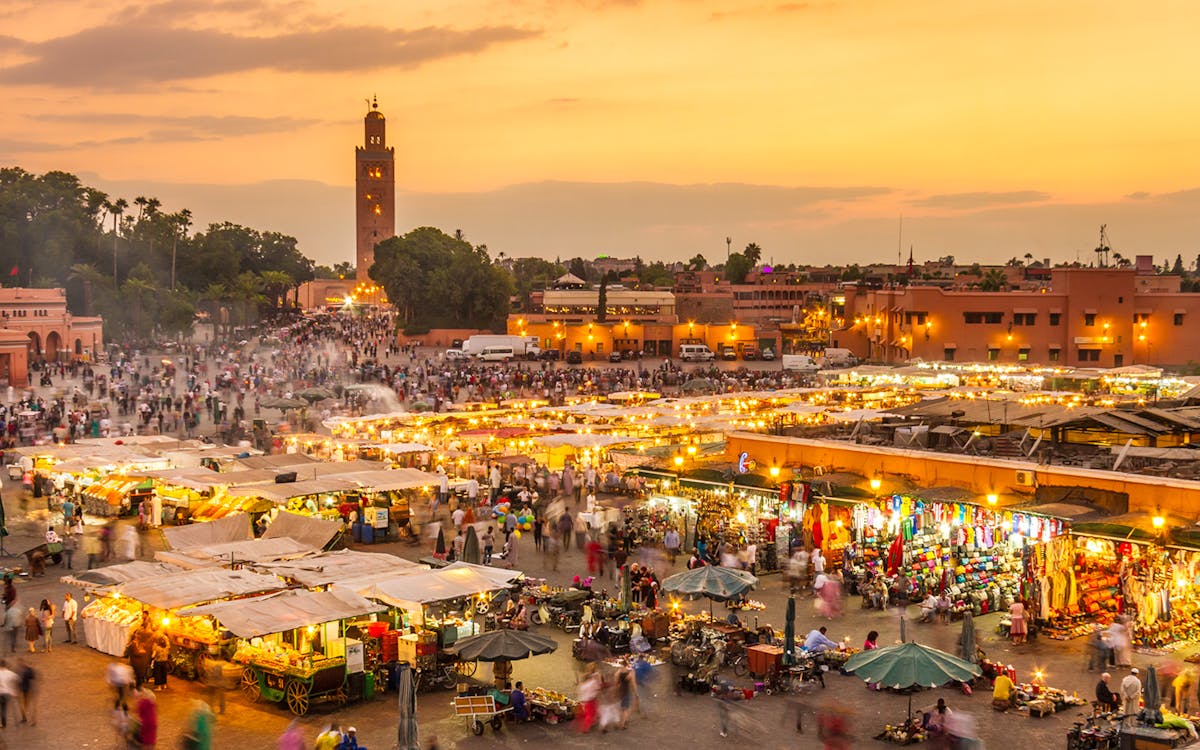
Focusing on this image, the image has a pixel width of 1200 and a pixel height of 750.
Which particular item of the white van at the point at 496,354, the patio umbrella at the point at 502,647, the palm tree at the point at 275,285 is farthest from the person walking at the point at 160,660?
the palm tree at the point at 275,285

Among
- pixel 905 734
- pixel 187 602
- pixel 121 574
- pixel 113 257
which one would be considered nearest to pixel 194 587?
pixel 187 602

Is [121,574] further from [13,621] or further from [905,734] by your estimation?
[905,734]

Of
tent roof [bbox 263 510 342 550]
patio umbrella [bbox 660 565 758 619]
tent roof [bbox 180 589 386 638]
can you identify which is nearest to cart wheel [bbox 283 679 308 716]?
tent roof [bbox 180 589 386 638]

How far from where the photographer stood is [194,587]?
16.4m

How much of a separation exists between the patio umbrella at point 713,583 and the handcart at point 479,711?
162 inches

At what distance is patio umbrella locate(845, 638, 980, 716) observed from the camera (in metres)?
13.6

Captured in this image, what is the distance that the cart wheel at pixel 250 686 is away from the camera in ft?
50.7

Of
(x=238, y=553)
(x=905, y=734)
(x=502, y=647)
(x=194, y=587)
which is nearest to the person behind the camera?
(x=905, y=734)

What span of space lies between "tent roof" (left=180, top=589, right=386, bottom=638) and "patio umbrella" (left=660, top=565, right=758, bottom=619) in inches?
170

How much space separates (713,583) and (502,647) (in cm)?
396

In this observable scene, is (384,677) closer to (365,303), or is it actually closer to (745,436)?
(745,436)

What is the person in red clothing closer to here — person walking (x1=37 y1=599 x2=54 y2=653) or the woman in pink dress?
person walking (x1=37 y1=599 x2=54 y2=653)

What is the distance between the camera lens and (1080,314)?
211 ft

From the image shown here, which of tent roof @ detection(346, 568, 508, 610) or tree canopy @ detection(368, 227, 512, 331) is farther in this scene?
tree canopy @ detection(368, 227, 512, 331)
